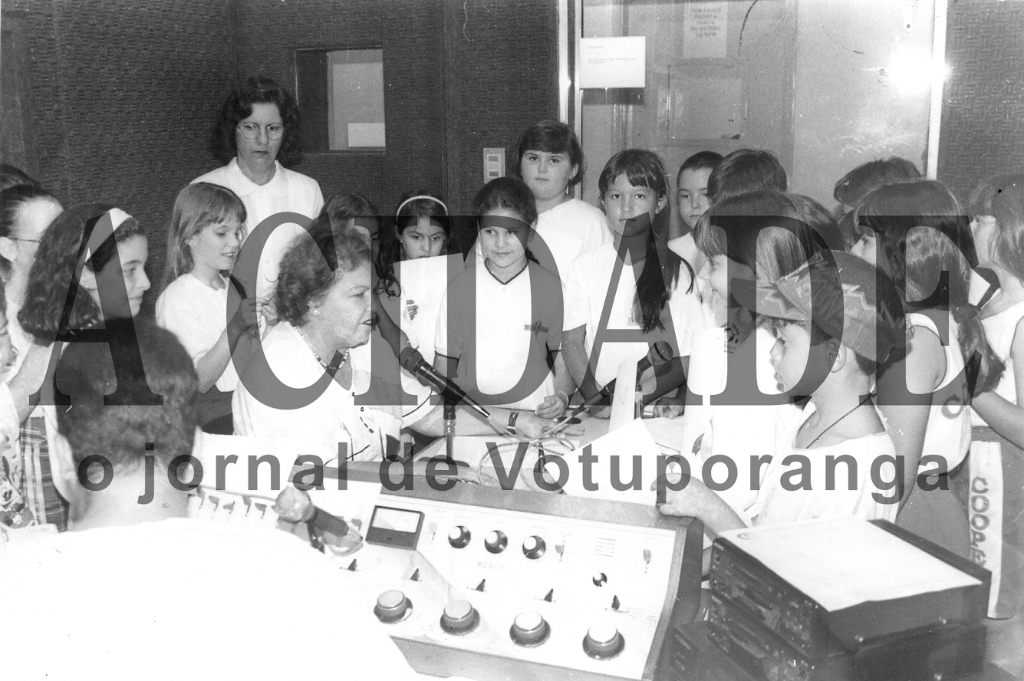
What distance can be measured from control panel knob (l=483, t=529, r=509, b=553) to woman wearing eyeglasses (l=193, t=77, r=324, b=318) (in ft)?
5.31

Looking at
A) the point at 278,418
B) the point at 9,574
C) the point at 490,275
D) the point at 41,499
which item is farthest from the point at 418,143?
the point at 9,574

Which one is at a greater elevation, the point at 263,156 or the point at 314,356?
the point at 263,156

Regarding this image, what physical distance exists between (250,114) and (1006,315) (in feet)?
7.34

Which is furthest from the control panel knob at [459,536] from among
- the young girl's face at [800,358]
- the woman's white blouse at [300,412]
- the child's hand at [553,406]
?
the child's hand at [553,406]

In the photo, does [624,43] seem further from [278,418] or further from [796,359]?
[278,418]

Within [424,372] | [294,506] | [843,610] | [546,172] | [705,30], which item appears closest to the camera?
[843,610]

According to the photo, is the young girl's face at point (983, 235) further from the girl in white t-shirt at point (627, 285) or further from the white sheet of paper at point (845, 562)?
the white sheet of paper at point (845, 562)

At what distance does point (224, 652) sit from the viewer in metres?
1.02

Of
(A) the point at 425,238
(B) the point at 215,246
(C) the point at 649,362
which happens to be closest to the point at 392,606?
(C) the point at 649,362

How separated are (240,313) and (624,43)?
1319 millimetres

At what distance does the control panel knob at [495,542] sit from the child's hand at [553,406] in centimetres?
85

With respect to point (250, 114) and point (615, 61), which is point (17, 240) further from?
point (615, 61)

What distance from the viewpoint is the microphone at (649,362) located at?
2127 mm

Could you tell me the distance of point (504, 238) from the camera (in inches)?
91.3
